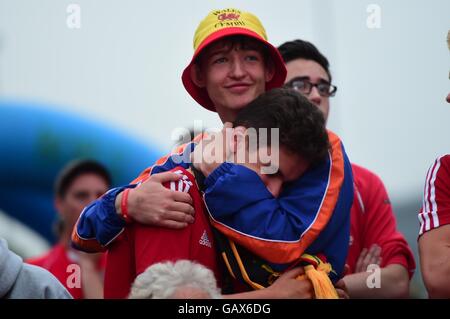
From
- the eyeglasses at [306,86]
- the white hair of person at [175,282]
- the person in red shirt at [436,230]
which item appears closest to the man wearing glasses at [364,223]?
the eyeglasses at [306,86]

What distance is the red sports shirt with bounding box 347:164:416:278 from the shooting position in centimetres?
409

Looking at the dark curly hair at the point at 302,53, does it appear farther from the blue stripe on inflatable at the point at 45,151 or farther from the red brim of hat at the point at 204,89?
the blue stripe on inflatable at the point at 45,151

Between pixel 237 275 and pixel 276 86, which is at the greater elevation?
pixel 276 86

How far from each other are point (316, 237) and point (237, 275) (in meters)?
0.34

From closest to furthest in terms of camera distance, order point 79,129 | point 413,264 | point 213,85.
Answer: point 213,85, point 413,264, point 79,129

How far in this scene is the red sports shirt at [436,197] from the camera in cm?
337

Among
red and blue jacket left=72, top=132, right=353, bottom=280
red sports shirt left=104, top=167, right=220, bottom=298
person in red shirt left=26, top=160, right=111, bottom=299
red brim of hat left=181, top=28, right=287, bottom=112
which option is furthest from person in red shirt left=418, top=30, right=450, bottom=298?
person in red shirt left=26, top=160, right=111, bottom=299

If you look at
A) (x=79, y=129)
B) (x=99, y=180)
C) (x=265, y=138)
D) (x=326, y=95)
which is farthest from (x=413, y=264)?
(x=79, y=129)

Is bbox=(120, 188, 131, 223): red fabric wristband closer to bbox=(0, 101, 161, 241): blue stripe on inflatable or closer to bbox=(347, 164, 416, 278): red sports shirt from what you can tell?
bbox=(347, 164, 416, 278): red sports shirt

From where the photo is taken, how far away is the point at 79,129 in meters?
8.33

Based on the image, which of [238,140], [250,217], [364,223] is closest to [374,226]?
[364,223]

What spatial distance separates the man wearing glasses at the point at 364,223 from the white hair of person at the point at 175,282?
116 centimetres
